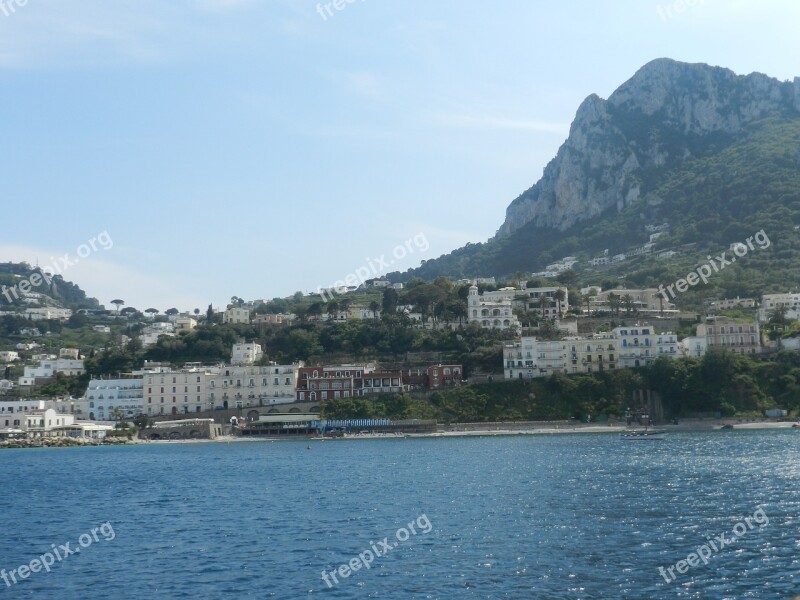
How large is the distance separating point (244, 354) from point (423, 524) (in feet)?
298

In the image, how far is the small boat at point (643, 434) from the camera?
80.0 meters

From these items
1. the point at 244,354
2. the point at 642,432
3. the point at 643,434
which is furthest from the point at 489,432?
the point at 244,354

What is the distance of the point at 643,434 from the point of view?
8300 cm

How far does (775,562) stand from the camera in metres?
27.5

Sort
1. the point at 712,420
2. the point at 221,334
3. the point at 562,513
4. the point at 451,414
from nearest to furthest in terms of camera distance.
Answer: the point at 562,513 < the point at 712,420 < the point at 451,414 < the point at 221,334

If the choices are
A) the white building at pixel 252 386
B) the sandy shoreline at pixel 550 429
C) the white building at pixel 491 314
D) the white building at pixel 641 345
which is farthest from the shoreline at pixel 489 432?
the white building at pixel 491 314

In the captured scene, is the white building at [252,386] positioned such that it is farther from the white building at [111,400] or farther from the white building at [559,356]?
the white building at [559,356]

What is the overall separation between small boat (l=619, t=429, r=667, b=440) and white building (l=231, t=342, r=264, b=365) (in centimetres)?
5628

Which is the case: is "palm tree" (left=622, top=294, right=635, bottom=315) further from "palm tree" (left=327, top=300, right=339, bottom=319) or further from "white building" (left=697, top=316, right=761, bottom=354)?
"palm tree" (left=327, top=300, right=339, bottom=319)

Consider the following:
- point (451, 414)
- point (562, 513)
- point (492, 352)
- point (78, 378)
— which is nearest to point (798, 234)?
point (492, 352)

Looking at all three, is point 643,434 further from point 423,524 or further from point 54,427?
point 54,427

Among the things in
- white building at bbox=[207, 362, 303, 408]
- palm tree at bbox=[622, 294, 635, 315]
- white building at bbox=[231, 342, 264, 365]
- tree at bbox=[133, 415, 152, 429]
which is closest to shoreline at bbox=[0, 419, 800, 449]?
tree at bbox=[133, 415, 152, 429]

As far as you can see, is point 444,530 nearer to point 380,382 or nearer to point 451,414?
point 451,414

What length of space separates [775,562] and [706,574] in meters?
2.66
